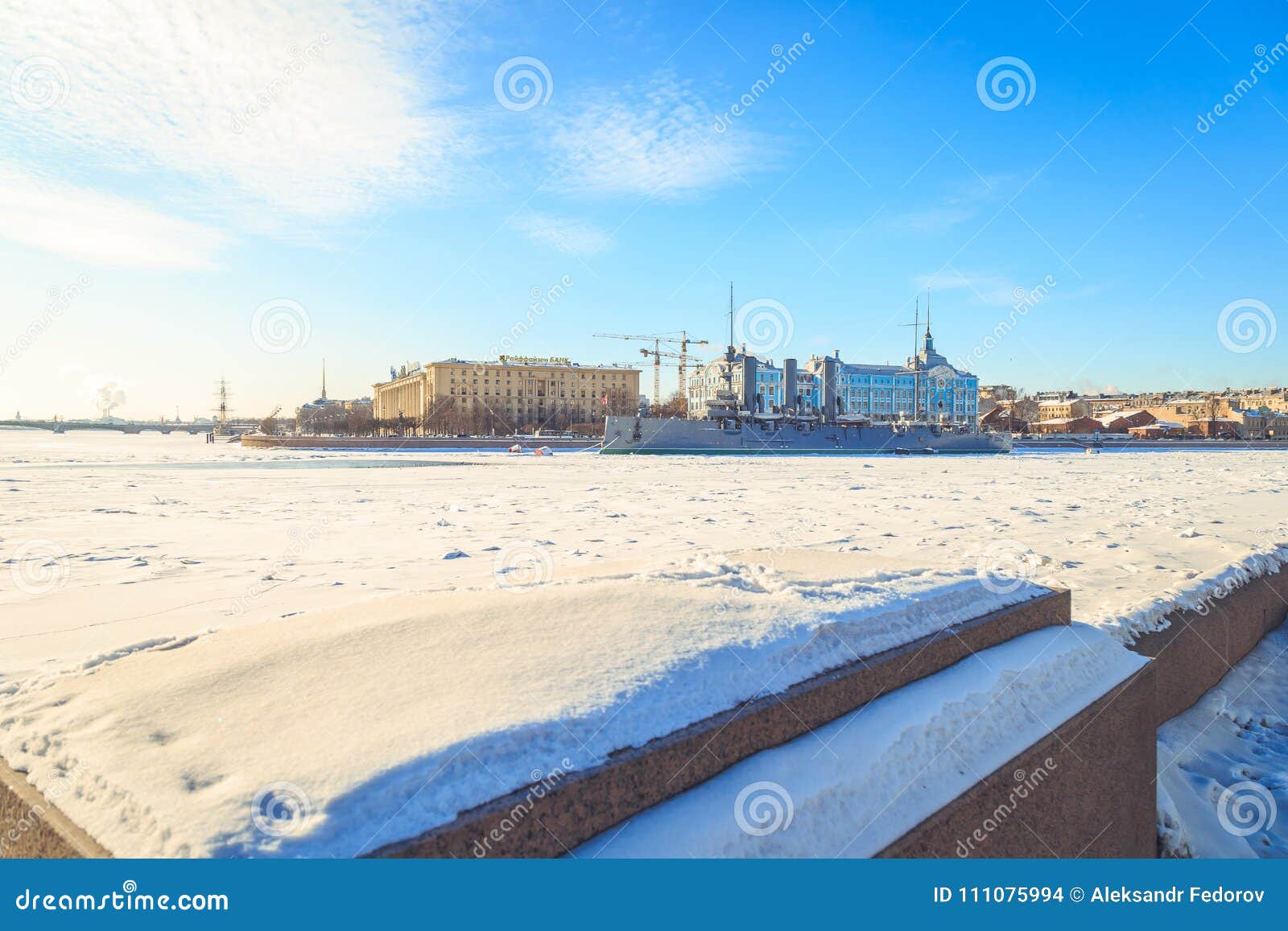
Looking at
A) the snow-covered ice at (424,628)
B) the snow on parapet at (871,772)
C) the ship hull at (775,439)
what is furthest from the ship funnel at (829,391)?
the snow on parapet at (871,772)

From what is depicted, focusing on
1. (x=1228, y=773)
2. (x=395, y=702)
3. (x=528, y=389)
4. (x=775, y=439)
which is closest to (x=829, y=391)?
(x=775, y=439)

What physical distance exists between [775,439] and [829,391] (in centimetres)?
2985

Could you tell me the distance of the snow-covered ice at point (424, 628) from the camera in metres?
1.91

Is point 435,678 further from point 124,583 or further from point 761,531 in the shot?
point 761,531

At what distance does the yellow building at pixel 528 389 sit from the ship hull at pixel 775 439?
5060 cm

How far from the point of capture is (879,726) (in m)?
2.86

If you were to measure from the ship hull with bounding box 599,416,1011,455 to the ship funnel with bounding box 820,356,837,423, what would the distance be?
3.44 m

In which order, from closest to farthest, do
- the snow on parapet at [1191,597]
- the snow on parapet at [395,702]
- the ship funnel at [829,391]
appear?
the snow on parapet at [395,702] < the snow on parapet at [1191,597] < the ship funnel at [829,391]

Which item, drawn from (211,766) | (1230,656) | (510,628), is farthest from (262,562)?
(1230,656)

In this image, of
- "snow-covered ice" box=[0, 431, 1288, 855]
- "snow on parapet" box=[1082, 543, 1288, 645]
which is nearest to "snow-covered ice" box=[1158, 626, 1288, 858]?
"snow on parapet" box=[1082, 543, 1288, 645]

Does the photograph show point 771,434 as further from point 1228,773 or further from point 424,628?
point 424,628

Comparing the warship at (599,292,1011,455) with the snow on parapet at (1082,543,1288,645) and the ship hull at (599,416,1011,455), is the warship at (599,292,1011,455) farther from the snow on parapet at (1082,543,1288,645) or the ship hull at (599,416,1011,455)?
the snow on parapet at (1082,543,1288,645)

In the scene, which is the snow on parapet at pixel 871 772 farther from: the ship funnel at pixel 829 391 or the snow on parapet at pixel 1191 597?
the ship funnel at pixel 829 391

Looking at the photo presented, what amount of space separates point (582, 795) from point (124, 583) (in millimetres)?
4860
